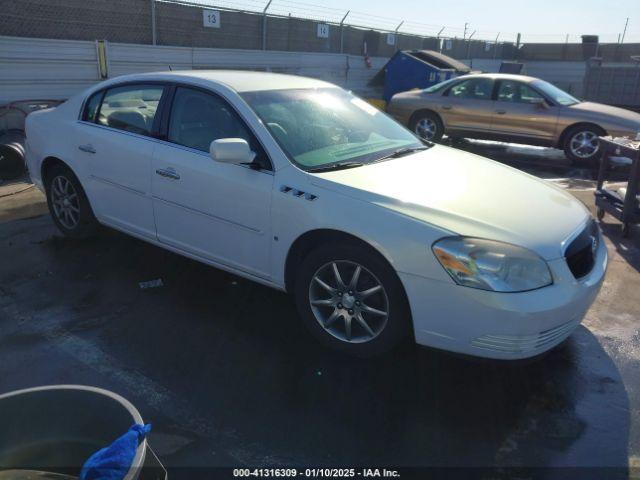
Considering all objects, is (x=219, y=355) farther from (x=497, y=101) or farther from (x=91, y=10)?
(x=91, y=10)

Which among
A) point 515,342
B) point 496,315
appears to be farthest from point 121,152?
point 515,342

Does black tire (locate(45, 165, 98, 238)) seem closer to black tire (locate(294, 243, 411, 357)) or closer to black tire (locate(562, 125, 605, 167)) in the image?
black tire (locate(294, 243, 411, 357))

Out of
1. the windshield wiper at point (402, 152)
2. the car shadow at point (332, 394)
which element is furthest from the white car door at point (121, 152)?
the windshield wiper at point (402, 152)

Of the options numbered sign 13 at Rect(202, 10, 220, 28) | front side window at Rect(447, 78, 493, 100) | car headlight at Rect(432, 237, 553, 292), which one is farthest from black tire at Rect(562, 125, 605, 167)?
numbered sign 13 at Rect(202, 10, 220, 28)

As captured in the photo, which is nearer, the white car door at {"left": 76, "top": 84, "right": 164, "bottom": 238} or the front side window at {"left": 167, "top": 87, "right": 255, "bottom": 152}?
the front side window at {"left": 167, "top": 87, "right": 255, "bottom": 152}

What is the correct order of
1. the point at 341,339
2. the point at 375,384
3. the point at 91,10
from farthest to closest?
the point at 91,10 → the point at 341,339 → the point at 375,384

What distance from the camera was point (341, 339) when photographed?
3.32m

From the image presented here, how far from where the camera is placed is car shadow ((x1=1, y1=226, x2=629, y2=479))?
8.49 feet

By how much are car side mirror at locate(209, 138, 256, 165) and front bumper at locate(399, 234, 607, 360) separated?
4.03 ft

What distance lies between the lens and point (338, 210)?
3131mm

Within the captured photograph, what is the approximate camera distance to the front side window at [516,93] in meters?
10.1

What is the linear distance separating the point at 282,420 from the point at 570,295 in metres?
1.63

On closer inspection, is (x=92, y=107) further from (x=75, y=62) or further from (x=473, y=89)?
(x=473, y=89)

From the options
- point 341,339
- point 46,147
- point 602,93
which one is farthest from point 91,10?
point 602,93
